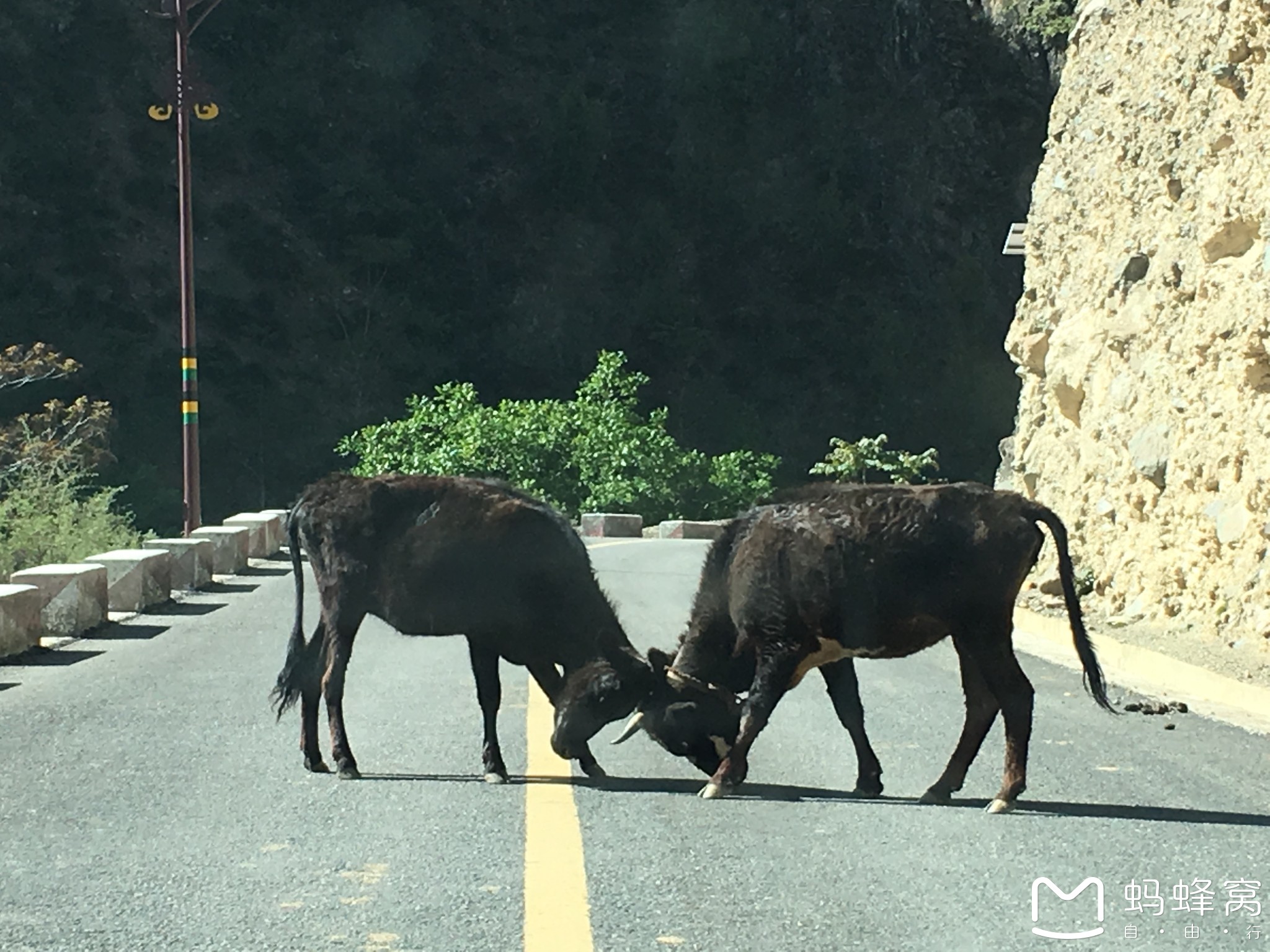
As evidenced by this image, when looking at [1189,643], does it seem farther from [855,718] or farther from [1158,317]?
[855,718]

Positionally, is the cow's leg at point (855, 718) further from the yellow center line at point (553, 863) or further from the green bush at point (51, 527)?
the green bush at point (51, 527)

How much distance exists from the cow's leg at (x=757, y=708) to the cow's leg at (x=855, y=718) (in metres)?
0.45

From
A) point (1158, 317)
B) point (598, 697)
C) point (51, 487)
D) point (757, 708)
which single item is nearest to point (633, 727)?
point (598, 697)

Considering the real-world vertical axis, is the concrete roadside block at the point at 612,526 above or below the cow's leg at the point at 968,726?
below

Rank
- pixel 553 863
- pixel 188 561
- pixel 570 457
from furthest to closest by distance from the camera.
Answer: pixel 570 457 → pixel 188 561 → pixel 553 863

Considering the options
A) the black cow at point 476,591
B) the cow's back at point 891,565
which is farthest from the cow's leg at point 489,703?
the cow's back at point 891,565

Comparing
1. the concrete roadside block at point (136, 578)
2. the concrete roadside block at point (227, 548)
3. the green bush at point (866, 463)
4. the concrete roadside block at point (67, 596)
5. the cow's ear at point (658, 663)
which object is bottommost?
the green bush at point (866, 463)

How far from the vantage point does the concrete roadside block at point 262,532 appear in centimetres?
2581

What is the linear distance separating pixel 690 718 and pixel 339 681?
1.67 meters

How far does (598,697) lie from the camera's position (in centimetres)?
806

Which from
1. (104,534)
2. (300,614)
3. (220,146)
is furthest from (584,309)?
(300,614)

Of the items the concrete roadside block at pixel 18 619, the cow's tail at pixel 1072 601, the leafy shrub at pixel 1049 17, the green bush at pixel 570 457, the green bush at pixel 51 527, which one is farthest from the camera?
the leafy shrub at pixel 1049 17

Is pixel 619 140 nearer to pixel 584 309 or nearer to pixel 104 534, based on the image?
pixel 584 309

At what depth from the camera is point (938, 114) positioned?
64500 millimetres
